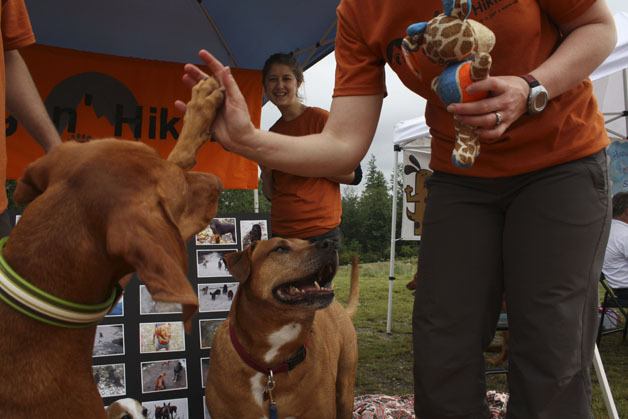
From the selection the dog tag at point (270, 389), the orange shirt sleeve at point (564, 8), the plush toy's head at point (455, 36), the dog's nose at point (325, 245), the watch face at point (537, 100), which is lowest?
the dog tag at point (270, 389)

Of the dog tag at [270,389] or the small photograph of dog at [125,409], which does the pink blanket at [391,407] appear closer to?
the dog tag at [270,389]

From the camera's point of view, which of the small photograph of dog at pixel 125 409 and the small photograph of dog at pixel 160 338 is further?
the small photograph of dog at pixel 160 338

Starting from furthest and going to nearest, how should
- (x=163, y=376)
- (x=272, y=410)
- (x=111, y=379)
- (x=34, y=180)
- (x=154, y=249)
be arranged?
(x=163, y=376)
(x=111, y=379)
(x=272, y=410)
(x=34, y=180)
(x=154, y=249)

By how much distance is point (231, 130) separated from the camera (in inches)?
66.3

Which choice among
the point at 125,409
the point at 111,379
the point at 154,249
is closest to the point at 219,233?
the point at 111,379

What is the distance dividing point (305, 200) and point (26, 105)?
6.44 ft

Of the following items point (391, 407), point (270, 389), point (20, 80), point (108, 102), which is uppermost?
point (108, 102)

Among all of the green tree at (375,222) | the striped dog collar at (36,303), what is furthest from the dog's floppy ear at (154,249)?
the green tree at (375,222)

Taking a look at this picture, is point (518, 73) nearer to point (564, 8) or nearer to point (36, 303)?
point (564, 8)

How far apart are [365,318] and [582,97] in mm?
6742

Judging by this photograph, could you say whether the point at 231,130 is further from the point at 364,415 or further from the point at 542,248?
the point at 364,415

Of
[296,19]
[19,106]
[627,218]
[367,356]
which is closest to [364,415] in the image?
[367,356]

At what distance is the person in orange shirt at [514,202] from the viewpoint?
148 centimetres

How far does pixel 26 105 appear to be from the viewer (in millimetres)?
2002
